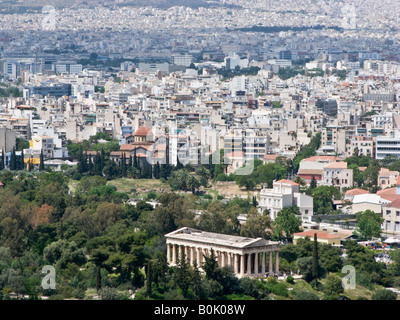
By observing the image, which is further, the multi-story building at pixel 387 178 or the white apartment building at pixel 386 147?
the white apartment building at pixel 386 147

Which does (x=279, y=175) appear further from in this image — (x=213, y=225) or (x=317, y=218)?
(x=213, y=225)

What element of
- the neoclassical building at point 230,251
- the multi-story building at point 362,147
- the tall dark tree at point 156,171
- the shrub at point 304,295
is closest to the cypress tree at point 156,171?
the tall dark tree at point 156,171

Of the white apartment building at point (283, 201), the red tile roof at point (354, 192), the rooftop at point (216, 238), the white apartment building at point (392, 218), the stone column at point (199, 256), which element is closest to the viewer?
the rooftop at point (216, 238)

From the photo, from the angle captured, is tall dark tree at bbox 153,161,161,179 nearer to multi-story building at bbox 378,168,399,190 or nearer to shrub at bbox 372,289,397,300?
multi-story building at bbox 378,168,399,190

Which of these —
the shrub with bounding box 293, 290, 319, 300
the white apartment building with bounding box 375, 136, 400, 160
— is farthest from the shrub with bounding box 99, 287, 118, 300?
the white apartment building with bounding box 375, 136, 400, 160

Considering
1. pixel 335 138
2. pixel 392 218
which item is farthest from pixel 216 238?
pixel 335 138

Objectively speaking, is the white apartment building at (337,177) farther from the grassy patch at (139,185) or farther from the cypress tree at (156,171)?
the cypress tree at (156,171)
